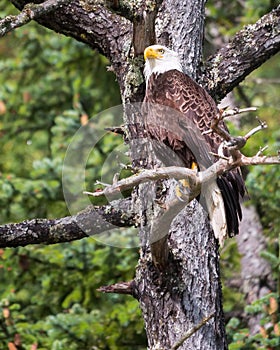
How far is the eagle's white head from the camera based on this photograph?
16.9 feet

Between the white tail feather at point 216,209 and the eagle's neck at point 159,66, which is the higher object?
the eagle's neck at point 159,66

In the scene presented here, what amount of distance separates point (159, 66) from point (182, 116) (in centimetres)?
37

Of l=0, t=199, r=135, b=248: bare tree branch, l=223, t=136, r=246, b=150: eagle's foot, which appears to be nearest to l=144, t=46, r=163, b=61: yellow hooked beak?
l=0, t=199, r=135, b=248: bare tree branch

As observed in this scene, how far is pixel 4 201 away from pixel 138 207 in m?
3.13

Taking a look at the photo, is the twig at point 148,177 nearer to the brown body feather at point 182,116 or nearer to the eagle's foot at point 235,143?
the eagle's foot at point 235,143

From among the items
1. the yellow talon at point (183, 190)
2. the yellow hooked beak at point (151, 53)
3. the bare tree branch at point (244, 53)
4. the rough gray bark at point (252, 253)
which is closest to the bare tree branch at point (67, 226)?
the yellow talon at point (183, 190)

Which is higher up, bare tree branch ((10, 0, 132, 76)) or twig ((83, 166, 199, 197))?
bare tree branch ((10, 0, 132, 76))

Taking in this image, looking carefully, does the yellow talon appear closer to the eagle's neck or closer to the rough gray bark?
the eagle's neck

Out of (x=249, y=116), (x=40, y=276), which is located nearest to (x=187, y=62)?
(x=40, y=276)

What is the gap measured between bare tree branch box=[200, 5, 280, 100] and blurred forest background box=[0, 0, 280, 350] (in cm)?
174

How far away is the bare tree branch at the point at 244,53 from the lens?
5301 mm

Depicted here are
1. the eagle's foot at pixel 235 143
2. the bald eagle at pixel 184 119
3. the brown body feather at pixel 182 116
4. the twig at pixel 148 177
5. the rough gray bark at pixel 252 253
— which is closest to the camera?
the eagle's foot at pixel 235 143

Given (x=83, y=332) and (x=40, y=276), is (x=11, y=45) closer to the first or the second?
(x=40, y=276)

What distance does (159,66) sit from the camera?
5434mm
